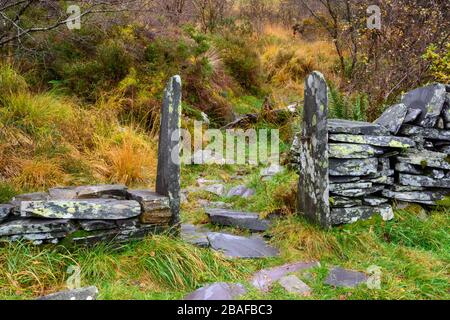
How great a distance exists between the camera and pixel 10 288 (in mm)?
3469

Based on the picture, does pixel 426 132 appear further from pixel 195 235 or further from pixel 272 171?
pixel 195 235

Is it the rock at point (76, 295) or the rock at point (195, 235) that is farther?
the rock at point (195, 235)

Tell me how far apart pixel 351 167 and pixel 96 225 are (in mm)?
2606

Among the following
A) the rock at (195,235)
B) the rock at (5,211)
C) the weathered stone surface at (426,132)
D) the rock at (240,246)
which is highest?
the weathered stone surface at (426,132)

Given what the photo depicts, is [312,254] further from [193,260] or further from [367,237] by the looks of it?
[193,260]

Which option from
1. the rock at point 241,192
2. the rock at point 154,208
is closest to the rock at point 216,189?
the rock at point 241,192

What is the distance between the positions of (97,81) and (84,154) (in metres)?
2.07

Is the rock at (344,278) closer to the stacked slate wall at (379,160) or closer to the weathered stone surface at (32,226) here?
the stacked slate wall at (379,160)

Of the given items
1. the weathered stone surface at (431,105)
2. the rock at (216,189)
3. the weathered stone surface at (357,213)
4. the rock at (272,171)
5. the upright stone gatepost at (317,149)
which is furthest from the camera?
the rock at (272,171)

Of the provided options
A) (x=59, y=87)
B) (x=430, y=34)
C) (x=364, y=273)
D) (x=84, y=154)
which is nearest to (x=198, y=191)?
(x=84, y=154)

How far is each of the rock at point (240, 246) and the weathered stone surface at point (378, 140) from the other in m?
1.33

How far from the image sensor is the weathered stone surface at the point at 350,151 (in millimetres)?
4660

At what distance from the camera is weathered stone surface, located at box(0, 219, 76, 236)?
12.2 ft

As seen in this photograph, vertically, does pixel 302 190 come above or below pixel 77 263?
above
